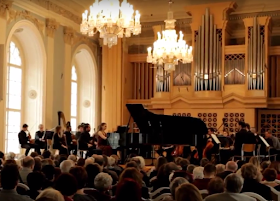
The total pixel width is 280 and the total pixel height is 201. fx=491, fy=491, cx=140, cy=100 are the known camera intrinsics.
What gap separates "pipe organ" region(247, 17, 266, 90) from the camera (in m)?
16.4

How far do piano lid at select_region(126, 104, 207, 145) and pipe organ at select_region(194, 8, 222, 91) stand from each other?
17.4ft

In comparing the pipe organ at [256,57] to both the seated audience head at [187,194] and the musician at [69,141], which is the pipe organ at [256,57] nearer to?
the musician at [69,141]

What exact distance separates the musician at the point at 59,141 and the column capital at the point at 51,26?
13.1ft

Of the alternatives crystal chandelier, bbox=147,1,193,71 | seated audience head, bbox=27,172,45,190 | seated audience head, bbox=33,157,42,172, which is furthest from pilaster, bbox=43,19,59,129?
seated audience head, bbox=27,172,45,190

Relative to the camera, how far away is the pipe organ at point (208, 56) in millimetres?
16906

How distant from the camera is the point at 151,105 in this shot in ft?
59.9

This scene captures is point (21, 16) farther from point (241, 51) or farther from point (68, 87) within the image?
point (241, 51)

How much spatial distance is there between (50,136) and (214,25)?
7.01 meters

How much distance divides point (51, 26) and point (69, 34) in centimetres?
120

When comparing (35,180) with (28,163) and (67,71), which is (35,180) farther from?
(67,71)

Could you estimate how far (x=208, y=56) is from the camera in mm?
17047

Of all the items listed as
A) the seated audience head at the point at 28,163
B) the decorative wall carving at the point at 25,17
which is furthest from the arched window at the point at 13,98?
the seated audience head at the point at 28,163

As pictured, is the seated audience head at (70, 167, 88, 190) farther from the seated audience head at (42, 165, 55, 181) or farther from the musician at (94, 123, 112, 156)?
the musician at (94, 123, 112, 156)

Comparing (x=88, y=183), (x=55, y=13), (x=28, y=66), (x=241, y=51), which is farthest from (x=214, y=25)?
(x=88, y=183)
